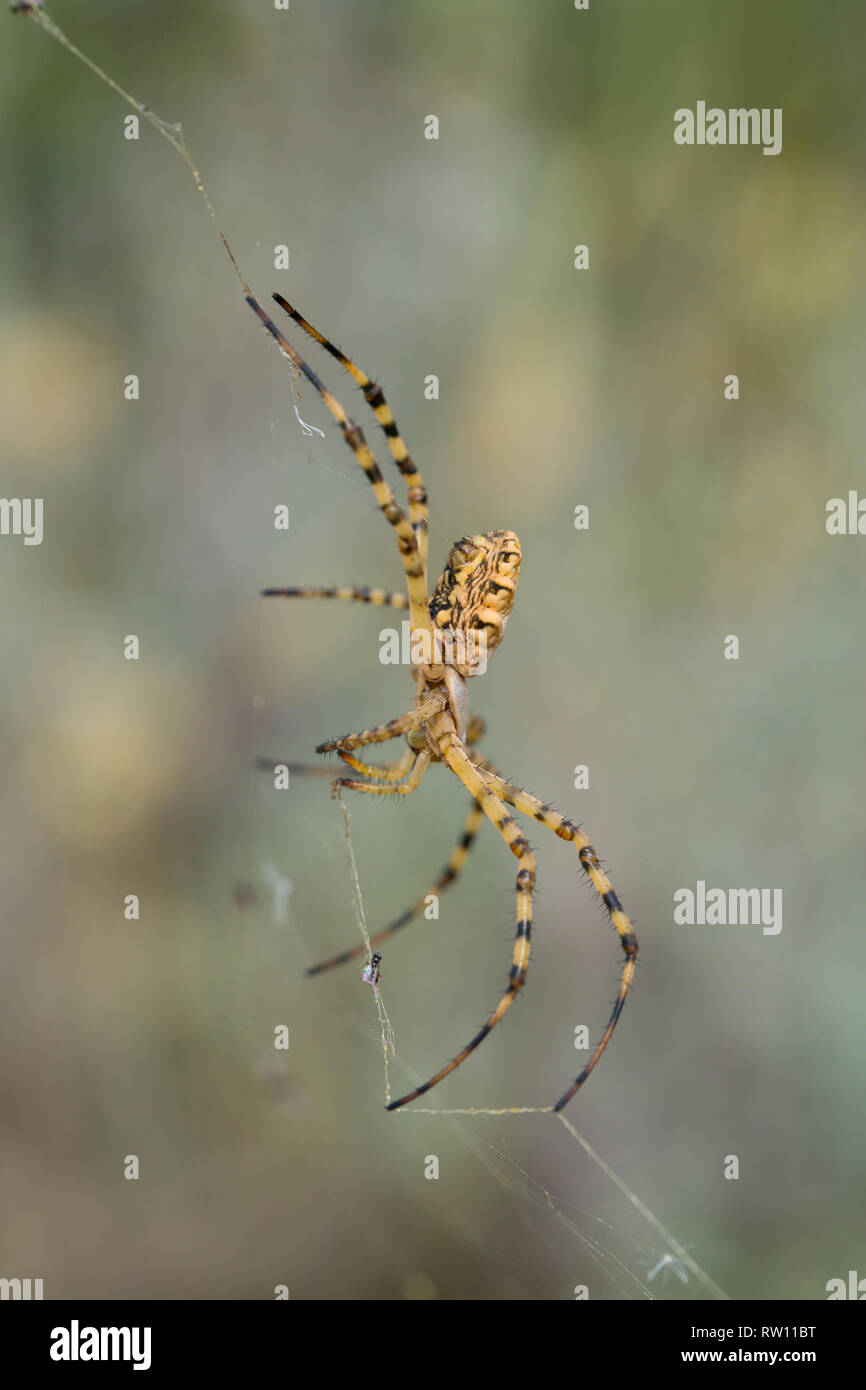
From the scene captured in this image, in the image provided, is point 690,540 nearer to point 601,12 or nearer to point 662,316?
point 662,316

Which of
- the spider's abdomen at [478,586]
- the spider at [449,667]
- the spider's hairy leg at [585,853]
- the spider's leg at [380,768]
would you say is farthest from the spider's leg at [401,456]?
the spider's hairy leg at [585,853]

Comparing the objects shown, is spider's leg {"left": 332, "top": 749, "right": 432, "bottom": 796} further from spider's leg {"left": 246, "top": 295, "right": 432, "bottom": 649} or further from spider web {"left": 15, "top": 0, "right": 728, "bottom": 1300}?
spider's leg {"left": 246, "top": 295, "right": 432, "bottom": 649}

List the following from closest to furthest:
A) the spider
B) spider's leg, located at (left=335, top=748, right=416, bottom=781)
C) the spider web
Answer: the spider web < the spider < spider's leg, located at (left=335, top=748, right=416, bottom=781)

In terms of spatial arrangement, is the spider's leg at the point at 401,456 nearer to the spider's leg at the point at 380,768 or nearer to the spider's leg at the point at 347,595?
the spider's leg at the point at 347,595

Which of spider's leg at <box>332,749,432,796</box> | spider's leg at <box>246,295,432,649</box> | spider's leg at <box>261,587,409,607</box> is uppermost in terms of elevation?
spider's leg at <box>246,295,432,649</box>

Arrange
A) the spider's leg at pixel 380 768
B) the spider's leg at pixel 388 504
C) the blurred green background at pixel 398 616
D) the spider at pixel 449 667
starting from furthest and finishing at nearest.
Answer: the blurred green background at pixel 398 616 < the spider's leg at pixel 380 768 < the spider at pixel 449 667 < the spider's leg at pixel 388 504

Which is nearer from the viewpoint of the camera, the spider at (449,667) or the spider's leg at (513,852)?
the spider at (449,667)

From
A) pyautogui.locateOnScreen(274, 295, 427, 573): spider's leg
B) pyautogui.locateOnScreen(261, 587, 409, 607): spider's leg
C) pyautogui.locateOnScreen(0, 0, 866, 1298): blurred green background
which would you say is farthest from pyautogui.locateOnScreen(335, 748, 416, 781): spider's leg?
pyautogui.locateOnScreen(0, 0, 866, 1298): blurred green background

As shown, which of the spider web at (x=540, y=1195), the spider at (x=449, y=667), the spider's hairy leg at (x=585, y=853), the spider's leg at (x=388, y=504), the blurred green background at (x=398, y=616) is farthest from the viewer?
the blurred green background at (x=398, y=616)
